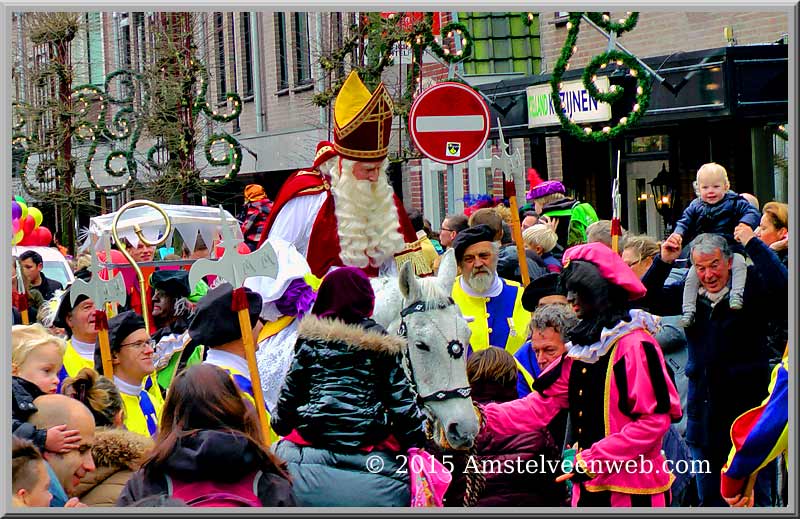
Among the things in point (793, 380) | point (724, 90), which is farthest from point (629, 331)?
point (724, 90)

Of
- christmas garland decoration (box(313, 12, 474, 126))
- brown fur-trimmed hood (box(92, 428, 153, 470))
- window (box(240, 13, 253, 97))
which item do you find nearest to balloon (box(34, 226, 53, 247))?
christmas garland decoration (box(313, 12, 474, 126))

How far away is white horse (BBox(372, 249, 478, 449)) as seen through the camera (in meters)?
5.59

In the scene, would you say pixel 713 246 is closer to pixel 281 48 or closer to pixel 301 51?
pixel 301 51

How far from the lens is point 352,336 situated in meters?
5.36

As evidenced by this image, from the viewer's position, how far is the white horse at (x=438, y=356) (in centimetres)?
559

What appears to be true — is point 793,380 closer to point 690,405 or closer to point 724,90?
point 690,405

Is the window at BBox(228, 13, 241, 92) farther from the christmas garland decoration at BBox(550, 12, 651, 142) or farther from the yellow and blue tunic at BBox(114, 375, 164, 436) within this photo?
the yellow and blue tunic at BBox(114, 375, 164, 436)

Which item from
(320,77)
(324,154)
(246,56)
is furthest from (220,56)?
(324,154)

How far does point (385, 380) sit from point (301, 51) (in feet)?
38.5

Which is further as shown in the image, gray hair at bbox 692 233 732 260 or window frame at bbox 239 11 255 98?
window frame at bbox 239 11 255 98

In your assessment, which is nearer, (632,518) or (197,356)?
(632,518)

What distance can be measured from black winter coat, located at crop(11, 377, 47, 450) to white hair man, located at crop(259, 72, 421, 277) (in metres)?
1.94

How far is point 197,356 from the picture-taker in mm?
7324

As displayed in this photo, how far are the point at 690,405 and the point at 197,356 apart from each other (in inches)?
105
